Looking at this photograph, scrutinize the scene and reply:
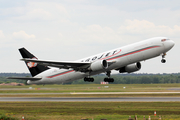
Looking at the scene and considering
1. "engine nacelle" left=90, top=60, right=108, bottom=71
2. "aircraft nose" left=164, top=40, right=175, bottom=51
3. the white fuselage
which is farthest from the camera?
"engine nacelle" left=90, top=60, right=108, bottom=71

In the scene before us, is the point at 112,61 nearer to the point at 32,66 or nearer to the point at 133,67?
the point at 133,67

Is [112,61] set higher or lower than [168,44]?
lower

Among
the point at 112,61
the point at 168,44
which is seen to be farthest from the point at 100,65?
the point at 168,44

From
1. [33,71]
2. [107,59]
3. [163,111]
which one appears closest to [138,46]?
[107,59]

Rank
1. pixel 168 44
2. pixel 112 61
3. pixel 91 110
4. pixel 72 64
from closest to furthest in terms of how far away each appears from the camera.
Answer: pixel 91 110 < pixel 168 44 < pixel 112 61 < pixel 72 64

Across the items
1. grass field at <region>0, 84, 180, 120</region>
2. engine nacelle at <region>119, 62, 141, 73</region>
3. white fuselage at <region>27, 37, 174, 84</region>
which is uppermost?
white fuselage at <region>27, 37, 174, 84</region>

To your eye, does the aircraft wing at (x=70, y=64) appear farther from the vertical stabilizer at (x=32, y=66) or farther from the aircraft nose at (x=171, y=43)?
the aircraft nose at (x=171, y=43)

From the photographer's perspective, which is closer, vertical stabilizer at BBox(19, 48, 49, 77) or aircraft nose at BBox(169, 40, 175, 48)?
aircraft nose at BBox(169, 40, 175, 48)

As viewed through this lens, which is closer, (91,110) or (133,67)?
(91,110)

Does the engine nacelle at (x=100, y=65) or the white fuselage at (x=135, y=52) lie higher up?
the white fuselage at (x=135, y=52)

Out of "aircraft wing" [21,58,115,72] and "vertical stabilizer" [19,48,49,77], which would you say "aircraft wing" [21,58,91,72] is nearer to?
"aircraft wing" [21,58,115,72]

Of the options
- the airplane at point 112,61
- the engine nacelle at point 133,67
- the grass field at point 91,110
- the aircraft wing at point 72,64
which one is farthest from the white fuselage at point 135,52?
the grass field at point 91,110

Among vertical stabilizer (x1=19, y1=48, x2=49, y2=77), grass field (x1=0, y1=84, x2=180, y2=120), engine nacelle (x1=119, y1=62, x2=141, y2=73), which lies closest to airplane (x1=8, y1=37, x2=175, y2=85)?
engine nacelle (x1=119, y1=62, x2=141, y2=73)

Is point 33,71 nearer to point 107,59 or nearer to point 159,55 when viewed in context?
point 107,59
